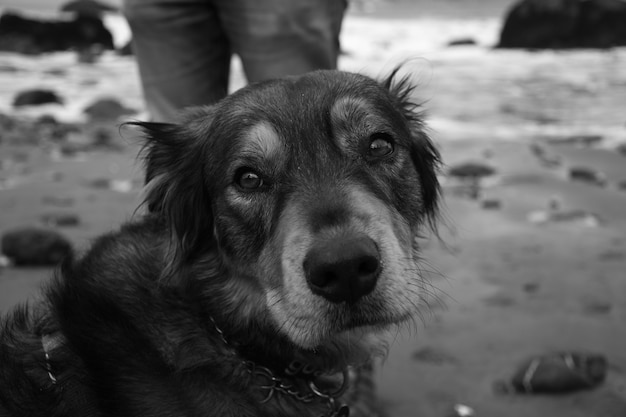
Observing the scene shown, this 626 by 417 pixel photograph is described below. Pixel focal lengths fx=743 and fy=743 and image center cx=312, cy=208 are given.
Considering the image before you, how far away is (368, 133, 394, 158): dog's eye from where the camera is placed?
3.40 m

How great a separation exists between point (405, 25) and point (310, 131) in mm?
22514

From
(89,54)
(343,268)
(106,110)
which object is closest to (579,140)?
(106,110)

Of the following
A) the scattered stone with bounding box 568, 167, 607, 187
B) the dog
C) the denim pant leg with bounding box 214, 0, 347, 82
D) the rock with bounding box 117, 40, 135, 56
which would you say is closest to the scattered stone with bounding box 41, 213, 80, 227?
the denim pant leg with bounding box 214, 0, 347, 82

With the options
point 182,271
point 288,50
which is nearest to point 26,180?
point 288,50

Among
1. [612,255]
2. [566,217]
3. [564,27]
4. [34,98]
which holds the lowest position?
[564,27]

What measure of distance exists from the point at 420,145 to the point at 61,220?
364 centimetres

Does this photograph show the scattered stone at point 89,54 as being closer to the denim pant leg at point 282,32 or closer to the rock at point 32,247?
the rock at point 32,247

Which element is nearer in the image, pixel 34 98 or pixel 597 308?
pixel 597 308

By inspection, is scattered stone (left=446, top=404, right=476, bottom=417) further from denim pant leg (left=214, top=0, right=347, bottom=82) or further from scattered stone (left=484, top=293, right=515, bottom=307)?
denim pant leg (left=214, top=0, right=347, bottom=82)

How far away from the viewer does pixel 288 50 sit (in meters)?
4.37

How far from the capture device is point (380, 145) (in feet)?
11.2

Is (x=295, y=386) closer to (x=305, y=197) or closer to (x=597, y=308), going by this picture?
(x=305, y=197)

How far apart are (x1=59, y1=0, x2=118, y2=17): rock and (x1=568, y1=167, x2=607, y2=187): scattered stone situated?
17739 millimetres

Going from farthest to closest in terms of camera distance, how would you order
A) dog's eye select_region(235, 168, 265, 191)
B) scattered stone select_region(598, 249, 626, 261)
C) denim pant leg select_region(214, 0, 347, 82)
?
scattered stone select_region(598, 249, 626, 261) → denim pant leg select_region(214, 0, 347, 82) → dog's eye select_region(235, 168, 265, 191)
